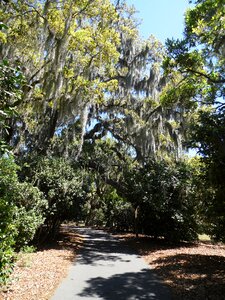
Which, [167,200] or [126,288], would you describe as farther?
[167,200]

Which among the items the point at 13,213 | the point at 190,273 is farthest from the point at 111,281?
the point at 13,213

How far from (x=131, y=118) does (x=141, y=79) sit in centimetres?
239

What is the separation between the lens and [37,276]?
6965 millimetres

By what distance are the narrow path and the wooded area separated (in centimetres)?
164

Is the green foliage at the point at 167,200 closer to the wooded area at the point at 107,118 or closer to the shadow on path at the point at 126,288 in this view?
the wooded area at the point at 107,118

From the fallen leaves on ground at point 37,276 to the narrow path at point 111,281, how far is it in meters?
0.25

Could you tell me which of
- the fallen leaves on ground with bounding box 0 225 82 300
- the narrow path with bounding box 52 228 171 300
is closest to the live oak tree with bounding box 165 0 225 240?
the narrow path with bounding box 52 228 171 300

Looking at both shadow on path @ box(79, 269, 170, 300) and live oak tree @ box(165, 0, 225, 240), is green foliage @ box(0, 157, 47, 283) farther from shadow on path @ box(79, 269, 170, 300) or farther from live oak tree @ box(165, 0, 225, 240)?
live oak tree @ box(165, 0, 225, 240)

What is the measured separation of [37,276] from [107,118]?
472 inches

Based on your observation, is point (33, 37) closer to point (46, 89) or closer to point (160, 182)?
point (46, 89)

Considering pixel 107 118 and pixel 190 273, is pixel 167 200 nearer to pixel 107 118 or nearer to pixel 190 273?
pixel 190 273

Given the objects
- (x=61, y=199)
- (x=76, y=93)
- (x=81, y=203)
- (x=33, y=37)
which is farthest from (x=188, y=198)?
(x=33, y=37)

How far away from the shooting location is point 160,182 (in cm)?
1369

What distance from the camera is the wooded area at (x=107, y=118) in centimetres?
855
